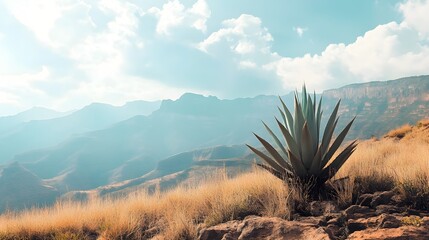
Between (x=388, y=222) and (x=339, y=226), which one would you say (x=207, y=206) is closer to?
(x=339, y=226)

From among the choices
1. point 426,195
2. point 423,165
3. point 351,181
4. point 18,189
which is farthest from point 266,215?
point 18,189

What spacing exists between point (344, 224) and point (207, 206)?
8.91ft

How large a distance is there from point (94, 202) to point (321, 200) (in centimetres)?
582

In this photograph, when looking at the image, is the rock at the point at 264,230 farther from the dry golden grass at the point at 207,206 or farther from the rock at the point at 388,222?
the rock at the point at 388,222

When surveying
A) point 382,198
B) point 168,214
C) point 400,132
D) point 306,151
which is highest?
point 306,151

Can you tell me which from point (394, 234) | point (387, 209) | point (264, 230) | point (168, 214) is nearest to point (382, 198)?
point (387, 209)

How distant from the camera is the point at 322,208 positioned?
509cm

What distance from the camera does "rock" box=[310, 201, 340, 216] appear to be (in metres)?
4.91

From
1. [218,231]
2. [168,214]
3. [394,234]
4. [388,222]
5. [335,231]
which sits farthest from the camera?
[168,214]

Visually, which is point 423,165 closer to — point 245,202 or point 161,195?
point 245,202

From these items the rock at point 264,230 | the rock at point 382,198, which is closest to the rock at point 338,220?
the rock at point 264,230

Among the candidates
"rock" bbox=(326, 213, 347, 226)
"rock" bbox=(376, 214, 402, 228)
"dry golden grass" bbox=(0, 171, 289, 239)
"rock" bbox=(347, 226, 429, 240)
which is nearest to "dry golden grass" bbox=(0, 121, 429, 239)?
"dry golden grass" bbox=(0, 171, 289, 239)

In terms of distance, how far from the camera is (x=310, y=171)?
5.89 metres

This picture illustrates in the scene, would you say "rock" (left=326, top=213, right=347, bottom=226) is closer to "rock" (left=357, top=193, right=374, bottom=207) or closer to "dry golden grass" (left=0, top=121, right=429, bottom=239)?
"dry golden grass" (left=0, top=121, right=429, bottom=239)
